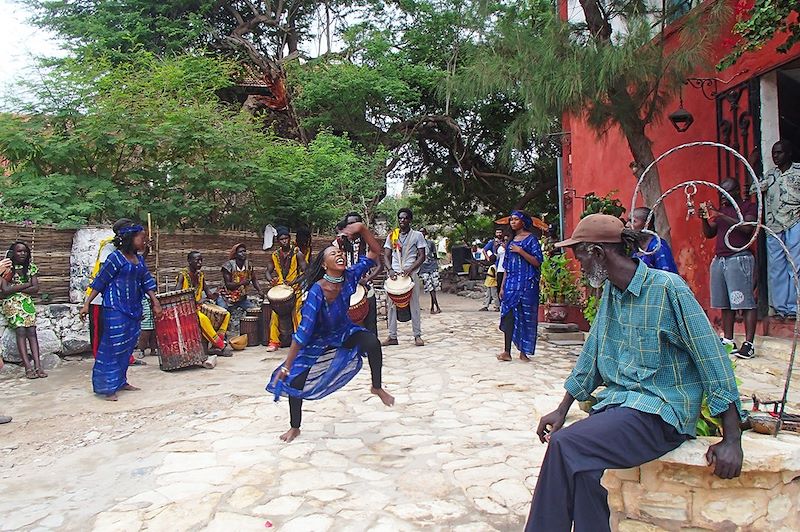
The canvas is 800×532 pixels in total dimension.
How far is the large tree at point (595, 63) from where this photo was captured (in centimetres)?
623

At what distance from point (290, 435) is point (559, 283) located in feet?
18.7

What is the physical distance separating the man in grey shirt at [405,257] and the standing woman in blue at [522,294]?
1.51 metres

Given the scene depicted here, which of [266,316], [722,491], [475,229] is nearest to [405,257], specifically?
[266,316]

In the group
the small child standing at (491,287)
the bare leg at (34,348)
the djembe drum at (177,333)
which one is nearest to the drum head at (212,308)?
the djembe drum at (177,333)

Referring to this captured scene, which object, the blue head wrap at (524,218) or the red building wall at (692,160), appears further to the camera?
the blue head wrap at (524,218)

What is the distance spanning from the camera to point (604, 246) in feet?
8.38

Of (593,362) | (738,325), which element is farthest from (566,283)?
(593,362)

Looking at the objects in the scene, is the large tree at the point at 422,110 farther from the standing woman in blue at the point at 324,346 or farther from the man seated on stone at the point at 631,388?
the man seated on stone at the point at 631,388

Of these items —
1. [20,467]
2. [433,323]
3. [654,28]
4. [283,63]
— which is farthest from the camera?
[283,63]

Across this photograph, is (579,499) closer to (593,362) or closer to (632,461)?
(632,461)

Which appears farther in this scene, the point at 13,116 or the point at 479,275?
the point at 479,275

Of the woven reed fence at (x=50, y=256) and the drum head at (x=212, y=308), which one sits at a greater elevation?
the woven reed fence at (x=50, y=256)

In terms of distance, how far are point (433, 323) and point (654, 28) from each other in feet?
21.7

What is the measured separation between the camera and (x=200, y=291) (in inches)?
355
